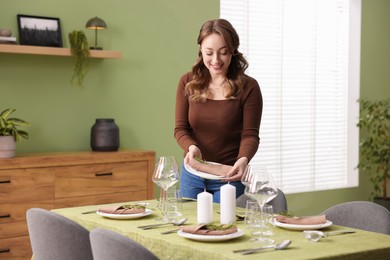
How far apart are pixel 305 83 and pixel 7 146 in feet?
10.5

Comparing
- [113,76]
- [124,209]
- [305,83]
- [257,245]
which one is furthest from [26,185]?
[305,83]

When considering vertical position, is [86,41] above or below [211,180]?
above

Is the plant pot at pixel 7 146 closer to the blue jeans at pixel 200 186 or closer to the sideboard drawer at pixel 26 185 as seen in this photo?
the sideboard drawer at pixel 26 185

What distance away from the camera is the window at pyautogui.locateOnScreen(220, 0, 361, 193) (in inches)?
250

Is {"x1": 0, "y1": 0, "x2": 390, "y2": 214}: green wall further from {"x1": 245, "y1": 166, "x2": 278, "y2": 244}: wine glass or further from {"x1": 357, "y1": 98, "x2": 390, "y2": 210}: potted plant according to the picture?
{"x1": 245, "y1": 166, "x2": 278, "y2": 244}: wine glass

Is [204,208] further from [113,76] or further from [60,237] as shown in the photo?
[113,76]

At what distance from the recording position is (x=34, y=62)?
4977 millimetres

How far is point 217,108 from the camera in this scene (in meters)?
3.61

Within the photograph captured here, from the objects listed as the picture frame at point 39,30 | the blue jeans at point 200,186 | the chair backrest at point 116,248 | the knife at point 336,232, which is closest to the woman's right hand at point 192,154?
the blue jeans at point 200,186

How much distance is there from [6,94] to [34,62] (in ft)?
1.01

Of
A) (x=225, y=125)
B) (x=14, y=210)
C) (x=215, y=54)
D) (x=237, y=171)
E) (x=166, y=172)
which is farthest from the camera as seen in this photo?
(x=14, y=210)

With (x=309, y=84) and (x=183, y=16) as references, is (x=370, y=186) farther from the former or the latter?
(x=183, y=16)

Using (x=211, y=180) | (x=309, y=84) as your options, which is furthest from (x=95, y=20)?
(x=309, y=84)

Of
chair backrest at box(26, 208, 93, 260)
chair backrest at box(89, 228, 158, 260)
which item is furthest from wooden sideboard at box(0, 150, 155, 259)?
chair backrest at box(89, 228, 158, 260)
